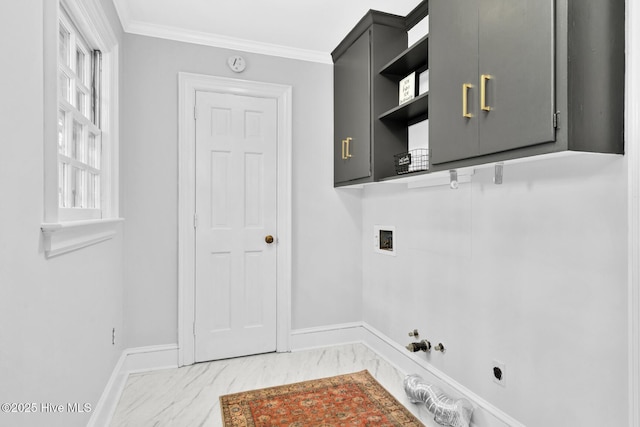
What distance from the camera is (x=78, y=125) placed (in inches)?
76.5

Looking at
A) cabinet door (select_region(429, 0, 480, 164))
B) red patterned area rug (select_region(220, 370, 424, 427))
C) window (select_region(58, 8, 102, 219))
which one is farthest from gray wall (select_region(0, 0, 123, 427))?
cabinet door (select_region(429, 0, 480, 164))

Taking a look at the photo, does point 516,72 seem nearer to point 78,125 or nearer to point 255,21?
point 255,21

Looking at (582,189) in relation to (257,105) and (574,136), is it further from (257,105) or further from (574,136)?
(257,105)

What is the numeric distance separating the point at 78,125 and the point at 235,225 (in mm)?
1270

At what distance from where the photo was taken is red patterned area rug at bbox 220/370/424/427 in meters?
2.03

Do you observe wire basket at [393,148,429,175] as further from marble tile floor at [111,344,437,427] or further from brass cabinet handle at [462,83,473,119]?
marble tile floor at [111,344,437,427]

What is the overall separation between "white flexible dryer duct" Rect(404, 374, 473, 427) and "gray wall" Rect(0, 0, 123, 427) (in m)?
1.68

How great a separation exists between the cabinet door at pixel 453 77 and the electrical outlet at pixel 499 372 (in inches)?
41.2

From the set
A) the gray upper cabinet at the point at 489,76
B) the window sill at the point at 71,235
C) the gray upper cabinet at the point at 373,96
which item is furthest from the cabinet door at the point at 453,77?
the window sill at the point at 71,235

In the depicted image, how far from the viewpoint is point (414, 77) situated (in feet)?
7.38

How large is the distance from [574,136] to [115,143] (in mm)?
2483

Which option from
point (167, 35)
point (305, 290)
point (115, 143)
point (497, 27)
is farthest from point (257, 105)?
point (497, 27)

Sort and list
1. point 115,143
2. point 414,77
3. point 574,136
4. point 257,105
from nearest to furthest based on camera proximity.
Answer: point 574,136
point 414,77
point 115,143
point 257,105

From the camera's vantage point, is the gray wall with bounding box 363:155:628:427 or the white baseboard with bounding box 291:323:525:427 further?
the white baseboard with bounding box 291:323:525:427
